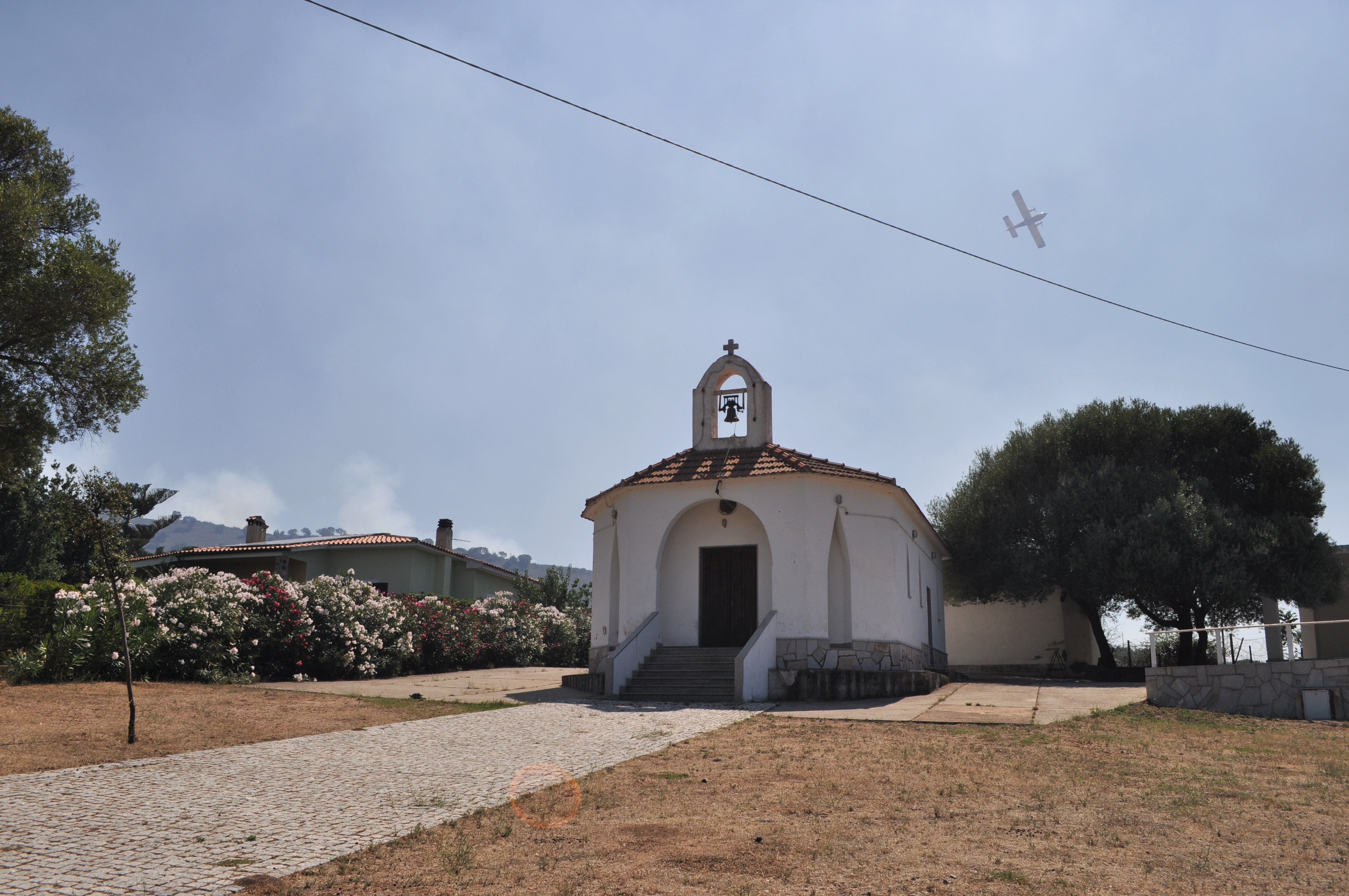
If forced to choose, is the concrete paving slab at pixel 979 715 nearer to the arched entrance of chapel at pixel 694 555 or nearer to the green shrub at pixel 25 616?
the arched entrance of chapel at pixel 694 555

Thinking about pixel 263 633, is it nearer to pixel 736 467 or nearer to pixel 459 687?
pixel 459 687

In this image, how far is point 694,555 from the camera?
60.3 feet

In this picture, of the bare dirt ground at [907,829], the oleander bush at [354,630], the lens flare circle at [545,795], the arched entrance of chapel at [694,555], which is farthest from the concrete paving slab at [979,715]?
the oleander bush at [354,630]

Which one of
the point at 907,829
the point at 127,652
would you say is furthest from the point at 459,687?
the point at 907,829

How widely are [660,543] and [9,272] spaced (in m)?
12.3

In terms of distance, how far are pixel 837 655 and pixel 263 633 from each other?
10714 millimetres

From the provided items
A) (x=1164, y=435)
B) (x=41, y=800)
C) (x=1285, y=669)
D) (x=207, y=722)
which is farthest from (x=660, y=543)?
(x=1164, y=435)

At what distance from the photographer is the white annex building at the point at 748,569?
16.3 meters

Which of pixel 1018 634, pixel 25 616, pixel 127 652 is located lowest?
pixel 1018 634

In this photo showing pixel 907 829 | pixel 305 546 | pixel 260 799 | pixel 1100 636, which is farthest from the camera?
pixel 305 546

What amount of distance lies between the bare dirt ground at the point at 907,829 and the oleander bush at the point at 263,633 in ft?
26.3

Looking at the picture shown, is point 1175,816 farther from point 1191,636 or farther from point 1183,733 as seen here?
point 1191,636

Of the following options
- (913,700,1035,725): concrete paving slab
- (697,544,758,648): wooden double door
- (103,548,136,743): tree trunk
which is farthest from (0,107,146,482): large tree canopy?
(913,700,1035,725): concrete paving slab

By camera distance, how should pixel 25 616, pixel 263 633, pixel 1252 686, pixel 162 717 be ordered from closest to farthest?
pixel 162 717 < pixel 25 616 < pixel 1252 686 < pixel 263 633
